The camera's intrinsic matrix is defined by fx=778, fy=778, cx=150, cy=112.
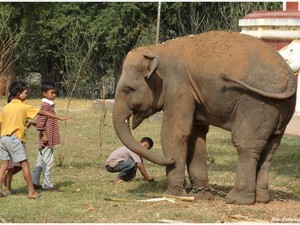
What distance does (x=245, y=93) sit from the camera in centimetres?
951

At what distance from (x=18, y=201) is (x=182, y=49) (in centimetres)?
283

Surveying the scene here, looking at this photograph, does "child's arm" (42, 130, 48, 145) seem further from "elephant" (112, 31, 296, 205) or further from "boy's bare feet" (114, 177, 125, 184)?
"boy's bare feet" (114, 177, 125, 184)

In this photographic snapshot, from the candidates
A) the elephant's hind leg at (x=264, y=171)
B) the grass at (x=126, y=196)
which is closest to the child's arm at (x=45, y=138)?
the grass at (x=126, y=196)

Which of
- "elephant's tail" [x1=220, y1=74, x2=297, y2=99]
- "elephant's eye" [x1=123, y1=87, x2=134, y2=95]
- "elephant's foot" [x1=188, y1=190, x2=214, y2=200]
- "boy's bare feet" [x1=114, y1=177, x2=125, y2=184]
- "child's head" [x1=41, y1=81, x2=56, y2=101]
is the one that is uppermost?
"elephant's tail" [x1=220, y1=74, x2=297, y2=99]

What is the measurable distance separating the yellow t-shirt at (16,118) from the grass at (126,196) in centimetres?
84

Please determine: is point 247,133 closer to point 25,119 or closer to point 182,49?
point 182,49

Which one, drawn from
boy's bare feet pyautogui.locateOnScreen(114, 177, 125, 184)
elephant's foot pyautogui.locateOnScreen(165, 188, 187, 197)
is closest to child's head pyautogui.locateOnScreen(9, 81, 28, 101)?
boy's bare feet pyautogui.locateOnScreen(114, 177, 125, 184)

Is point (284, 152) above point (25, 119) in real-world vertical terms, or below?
below

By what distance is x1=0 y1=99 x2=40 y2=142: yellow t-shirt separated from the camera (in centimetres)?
1001

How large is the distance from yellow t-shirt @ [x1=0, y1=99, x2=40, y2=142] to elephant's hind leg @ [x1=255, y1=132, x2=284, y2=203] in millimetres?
2974

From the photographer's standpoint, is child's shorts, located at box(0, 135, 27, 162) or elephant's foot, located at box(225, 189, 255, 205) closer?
elephant's foot, located at box(225, 189, 255, 205)

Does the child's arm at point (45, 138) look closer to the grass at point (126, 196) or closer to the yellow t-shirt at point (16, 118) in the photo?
the yellow t-shirt at point (16, 118)

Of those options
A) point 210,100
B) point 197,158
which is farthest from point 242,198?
point 210,100

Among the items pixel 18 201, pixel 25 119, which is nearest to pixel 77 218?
pixel 18 201
